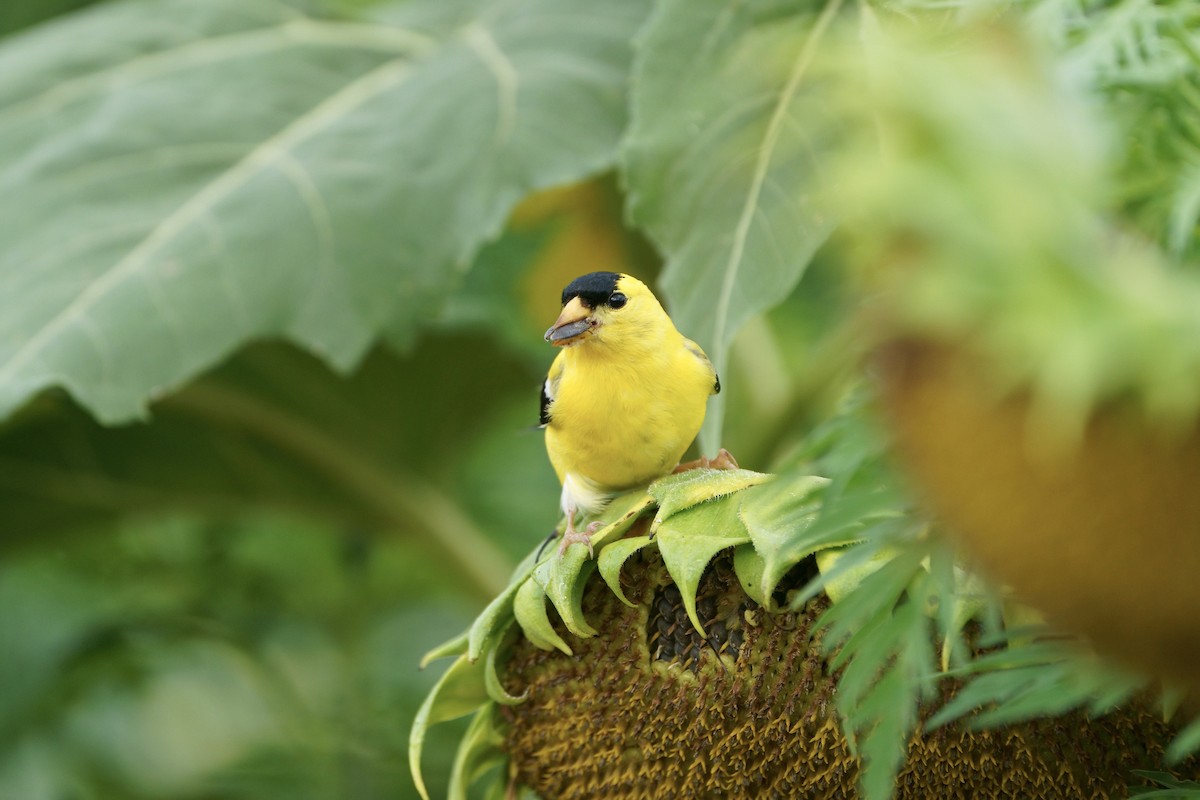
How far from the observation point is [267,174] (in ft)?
2.80

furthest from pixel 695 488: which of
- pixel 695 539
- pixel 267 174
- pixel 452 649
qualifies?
pixel 267 174

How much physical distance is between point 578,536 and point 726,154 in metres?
0.19

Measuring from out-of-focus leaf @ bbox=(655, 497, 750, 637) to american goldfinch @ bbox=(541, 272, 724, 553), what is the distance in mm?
29

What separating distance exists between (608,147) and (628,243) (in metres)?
0.16

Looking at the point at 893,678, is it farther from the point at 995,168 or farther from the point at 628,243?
the point at 628,243

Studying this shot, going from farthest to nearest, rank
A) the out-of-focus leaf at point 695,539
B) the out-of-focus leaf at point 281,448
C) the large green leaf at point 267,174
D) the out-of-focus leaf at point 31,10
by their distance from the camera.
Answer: the out-of-focus leaf at point 31,10 < the out-of-focus leaf at point 281,448 < the large green leaf at point 267,174 < the out-of-focus leaf at point 695,539

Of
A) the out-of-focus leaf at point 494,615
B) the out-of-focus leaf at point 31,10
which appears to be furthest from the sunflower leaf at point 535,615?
the out-of-focus leaf at point 31,10

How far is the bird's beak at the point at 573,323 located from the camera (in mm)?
421

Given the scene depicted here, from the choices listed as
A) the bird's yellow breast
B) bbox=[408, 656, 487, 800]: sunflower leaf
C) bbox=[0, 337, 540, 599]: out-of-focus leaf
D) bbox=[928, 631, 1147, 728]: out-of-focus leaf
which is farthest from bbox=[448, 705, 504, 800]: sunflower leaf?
bbox=[0, 337, 540, 599]: out-of-focus leaf

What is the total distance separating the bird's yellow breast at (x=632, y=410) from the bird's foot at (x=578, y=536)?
2 centimetres

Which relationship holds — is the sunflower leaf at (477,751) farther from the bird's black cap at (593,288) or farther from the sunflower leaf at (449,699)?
the bird's black cap at (593,288)

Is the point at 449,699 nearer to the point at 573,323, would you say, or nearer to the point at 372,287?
the point at 573,323

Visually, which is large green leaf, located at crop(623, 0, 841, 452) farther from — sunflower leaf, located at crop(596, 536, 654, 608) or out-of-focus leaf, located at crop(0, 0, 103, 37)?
out-of-focus leaf, located at crop(0, 0, 103, 37)

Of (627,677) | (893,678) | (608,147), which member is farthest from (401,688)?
(893,678)
